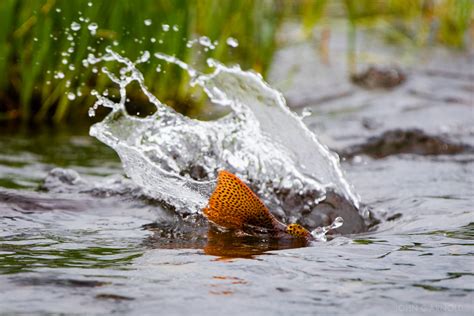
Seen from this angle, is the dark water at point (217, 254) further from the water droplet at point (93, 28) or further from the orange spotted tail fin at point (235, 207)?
the water droplet at point (93, 28)

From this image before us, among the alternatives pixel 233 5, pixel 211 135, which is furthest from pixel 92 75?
pixel 211 135

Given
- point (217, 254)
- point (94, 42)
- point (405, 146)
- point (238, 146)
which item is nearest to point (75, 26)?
point (94, 42)

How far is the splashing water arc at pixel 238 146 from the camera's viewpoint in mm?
3832

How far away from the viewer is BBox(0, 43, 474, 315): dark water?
7.70 ft

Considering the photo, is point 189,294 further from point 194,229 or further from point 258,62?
point 258,62

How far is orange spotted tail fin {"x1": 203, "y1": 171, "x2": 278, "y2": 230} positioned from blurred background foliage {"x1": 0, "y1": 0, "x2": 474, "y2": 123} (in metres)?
1.96

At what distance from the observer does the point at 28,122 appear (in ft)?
20.4

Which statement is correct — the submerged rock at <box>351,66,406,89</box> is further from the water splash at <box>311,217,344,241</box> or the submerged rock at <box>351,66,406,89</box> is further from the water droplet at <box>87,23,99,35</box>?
the water splash at <box>311,217,344,241</box>

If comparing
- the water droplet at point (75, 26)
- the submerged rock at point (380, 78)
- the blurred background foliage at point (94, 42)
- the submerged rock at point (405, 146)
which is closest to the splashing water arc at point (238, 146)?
the blurred background foliage at point (94, 42)

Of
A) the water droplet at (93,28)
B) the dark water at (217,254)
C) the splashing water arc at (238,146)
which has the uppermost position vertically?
the water droplet at (93,28)

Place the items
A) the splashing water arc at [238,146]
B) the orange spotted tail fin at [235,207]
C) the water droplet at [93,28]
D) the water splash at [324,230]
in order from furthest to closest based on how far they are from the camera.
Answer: the water droplet at [93,28] < the splashing water arc at [238,146] < the water splash at [324,230] < the orange spotted tail fin at [235,207]

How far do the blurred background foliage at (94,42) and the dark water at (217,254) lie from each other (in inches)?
30.6

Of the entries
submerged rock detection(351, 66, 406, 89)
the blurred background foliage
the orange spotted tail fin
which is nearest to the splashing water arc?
the orange spotted tail fin

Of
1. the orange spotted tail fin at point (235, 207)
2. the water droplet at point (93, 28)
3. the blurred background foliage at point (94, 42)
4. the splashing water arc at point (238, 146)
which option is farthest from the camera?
the blurred background foliage at point (94, 42)
